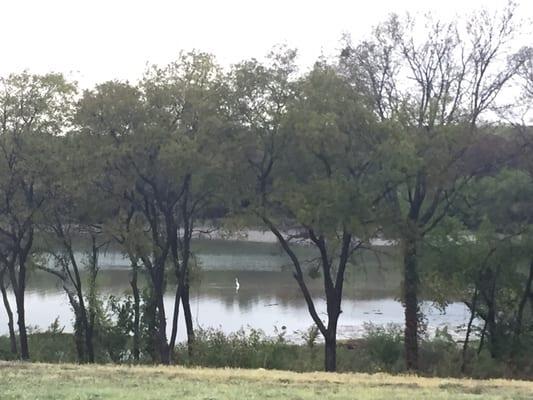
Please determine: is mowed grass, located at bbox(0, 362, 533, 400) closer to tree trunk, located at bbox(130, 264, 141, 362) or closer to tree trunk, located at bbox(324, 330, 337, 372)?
tree trunk, located at bbox(324, 330, 337, 372)

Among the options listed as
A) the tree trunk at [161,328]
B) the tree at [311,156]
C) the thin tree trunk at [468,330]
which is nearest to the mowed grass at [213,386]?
the tree at [311,156]

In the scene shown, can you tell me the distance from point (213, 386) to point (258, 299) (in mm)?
29141

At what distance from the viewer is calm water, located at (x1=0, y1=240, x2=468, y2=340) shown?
3403 cm

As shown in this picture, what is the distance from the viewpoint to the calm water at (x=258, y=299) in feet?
112

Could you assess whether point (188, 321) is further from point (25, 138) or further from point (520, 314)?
point (520, 314)

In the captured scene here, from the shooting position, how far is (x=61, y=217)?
25.1 metres

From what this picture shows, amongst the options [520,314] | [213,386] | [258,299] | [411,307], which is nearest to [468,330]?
[520,314]

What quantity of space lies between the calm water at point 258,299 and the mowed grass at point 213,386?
13846 millimetres

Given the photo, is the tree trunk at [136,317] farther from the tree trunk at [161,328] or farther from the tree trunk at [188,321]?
the tree trunk at [188,321]

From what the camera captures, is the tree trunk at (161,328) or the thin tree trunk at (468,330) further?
the thin tree trunk at (468,330)

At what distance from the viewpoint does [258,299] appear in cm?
3984

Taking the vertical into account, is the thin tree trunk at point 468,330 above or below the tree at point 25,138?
below

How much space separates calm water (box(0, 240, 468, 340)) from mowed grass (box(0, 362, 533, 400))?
13.8 m

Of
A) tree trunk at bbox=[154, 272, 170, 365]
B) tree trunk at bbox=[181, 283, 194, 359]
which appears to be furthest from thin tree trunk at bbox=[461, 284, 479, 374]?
tree trunk at bbox=[154, 272, 170, 365]
